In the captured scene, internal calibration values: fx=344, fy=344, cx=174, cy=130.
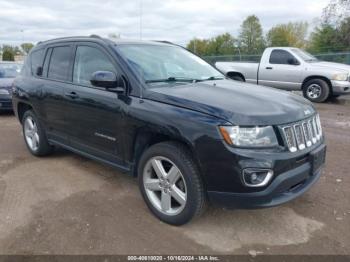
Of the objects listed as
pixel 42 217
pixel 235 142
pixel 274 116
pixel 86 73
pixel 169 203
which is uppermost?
pixel 86 73

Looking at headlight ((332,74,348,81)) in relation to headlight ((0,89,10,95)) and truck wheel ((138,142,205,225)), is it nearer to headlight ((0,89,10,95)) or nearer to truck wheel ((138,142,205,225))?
truck wheel ((138,142,205,225))

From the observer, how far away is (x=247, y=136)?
2830 millimetres

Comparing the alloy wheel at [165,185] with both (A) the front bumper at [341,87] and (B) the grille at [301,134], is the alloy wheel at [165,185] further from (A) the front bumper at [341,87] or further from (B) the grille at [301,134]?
(A) the front bumper at [341,87]

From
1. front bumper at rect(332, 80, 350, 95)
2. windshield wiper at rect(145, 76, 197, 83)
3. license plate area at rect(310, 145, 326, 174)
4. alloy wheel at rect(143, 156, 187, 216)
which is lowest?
alloy wheel at rect(143, 156, 187, 216)

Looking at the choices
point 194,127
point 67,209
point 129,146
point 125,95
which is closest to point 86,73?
point 125,95

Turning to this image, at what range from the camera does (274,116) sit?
9.64 feet

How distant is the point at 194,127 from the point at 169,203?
0.85m

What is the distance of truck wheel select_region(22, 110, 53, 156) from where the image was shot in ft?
17.1

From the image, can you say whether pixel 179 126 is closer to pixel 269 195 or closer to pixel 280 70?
pixel 269 195

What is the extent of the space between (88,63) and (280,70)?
8499mm

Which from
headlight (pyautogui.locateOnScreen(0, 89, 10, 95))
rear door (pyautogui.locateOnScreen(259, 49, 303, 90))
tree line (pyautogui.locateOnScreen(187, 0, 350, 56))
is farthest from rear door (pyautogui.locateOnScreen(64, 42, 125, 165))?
tree line (pyautogui.locateOnScreen(187, 0, 350, 56))

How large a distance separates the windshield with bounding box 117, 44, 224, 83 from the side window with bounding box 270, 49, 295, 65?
7.47 metres

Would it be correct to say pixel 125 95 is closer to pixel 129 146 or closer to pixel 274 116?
pixel 129 146

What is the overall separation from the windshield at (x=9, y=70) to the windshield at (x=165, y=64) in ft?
24.4
